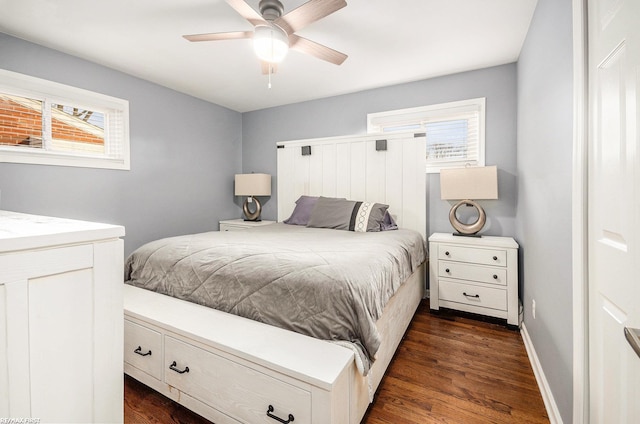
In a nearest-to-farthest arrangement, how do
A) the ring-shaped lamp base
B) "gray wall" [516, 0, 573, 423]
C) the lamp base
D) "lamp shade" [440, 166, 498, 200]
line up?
"gray wall" [516, 0, 573, 423] → "lamp shade" [440, 166, 498, 200] → the ring-shaped lamp base → the lamp base

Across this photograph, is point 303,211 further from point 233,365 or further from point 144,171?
point 233,365

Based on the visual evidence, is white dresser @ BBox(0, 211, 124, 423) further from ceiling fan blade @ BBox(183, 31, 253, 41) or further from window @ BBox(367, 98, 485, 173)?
window @ BBox(367, 98, 485, 173)

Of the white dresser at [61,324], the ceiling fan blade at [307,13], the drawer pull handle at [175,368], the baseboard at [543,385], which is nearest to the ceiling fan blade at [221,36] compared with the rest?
the ceiling fan blade at [307,13]

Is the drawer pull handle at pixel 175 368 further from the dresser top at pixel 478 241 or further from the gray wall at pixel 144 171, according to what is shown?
the dresser top at pixel 478 241

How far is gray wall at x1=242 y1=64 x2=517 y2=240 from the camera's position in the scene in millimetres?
2883

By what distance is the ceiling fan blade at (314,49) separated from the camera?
2.07m

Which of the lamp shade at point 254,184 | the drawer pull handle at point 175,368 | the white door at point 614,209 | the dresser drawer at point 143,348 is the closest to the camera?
the white door at point 614,209

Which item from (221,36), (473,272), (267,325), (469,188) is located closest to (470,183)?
(469,188)

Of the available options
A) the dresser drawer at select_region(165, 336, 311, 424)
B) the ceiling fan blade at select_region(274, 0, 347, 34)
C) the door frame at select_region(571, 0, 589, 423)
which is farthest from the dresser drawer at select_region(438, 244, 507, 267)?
the ceiling fan blade at select_region(274, 0, 347, 34)

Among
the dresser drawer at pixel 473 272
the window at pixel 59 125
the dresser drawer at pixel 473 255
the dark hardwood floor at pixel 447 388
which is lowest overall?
the dark hardwood floor at pixel 447 388

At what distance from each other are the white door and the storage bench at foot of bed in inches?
34.4

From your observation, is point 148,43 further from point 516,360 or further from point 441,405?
point 516,360

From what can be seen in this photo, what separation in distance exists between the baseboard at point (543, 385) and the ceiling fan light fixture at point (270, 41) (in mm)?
2598

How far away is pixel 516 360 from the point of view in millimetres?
1983
